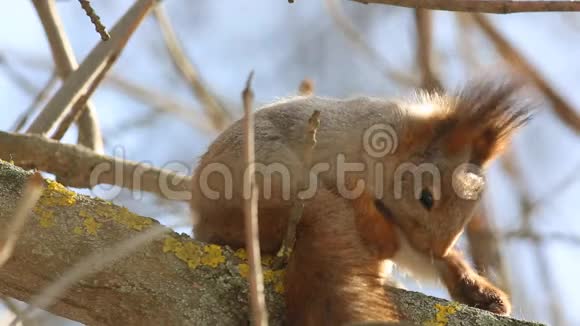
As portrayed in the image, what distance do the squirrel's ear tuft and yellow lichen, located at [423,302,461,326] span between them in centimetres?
94

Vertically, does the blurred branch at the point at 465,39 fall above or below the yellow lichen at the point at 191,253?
above

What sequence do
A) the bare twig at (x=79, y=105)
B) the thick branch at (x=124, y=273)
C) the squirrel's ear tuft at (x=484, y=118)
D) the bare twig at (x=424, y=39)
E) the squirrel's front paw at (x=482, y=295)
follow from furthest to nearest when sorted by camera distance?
the bare twig at (x=424, y=39) → the bare twig at (x=79, y=105) → the squirrel's ear tuft at (x=484, y=118) → the squirrel's front paw at (x=482, y=295) → the thick branch at (x=124, y=273)

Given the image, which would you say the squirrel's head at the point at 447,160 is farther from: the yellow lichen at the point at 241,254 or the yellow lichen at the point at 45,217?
the yellow lichen at the point at 45,217

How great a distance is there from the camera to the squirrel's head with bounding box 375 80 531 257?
2996mm

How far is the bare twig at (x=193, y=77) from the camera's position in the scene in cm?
435

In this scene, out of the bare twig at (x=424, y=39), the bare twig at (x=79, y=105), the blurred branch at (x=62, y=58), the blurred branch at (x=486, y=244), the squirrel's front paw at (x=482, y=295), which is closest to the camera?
the squirrel's front paw at (x=482, y=295)

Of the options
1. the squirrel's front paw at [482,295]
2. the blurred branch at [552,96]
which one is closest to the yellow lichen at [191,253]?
the squirrel's front paw at [482,295]

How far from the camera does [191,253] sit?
221 centimetres

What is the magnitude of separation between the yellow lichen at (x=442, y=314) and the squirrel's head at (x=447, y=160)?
2.21ft

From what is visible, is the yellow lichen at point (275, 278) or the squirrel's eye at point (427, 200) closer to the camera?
the yellow lichen at point (275, 278)

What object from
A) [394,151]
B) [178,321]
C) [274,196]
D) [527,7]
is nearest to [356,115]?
[394,151]

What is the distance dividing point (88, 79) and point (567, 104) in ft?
7.38

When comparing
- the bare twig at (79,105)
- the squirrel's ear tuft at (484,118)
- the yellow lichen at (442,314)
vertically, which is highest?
the bare twig at (79,105)

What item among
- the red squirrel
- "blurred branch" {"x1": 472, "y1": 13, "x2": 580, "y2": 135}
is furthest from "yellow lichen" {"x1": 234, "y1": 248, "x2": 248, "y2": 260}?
"blurred branch" {"x1": 472, "y1": 13, "x2": 580, "y2": 135}
